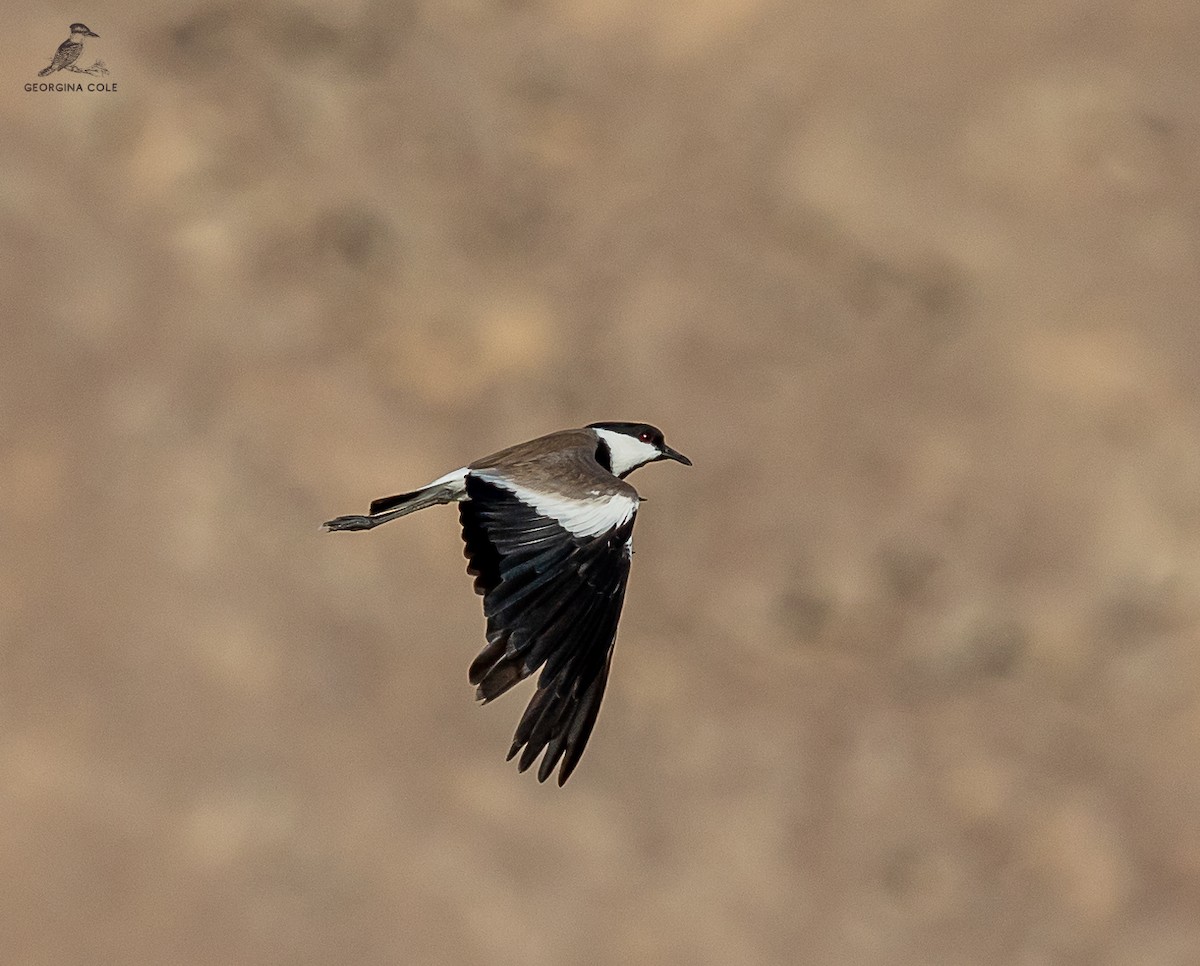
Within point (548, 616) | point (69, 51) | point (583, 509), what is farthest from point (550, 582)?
point (69, 51)

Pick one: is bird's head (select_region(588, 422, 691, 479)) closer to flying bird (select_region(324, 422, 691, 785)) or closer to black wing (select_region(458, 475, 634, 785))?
flying bird (select_region(324, 422, 691, 785))

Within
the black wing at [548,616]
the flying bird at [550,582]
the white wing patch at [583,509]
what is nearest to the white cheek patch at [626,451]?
the flying bird at [550,582]

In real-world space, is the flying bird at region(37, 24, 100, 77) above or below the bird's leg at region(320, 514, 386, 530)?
above

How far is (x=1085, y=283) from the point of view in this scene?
12.1 metres

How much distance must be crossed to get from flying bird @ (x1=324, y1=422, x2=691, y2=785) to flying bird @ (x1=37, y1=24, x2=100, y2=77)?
714 centimetres

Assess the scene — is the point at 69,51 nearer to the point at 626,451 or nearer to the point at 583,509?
the point at 626,451

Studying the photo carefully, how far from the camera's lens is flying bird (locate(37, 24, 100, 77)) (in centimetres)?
1323

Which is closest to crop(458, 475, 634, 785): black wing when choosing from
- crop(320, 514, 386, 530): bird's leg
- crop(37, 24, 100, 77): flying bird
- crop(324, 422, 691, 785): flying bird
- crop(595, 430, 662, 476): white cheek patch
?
crop(324, 422, 691, 785): flying bird

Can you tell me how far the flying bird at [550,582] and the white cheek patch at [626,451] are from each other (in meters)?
1.00

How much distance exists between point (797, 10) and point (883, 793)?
5.78 m

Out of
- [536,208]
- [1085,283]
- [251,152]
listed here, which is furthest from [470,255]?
[1085,283]

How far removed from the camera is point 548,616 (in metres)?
6.59

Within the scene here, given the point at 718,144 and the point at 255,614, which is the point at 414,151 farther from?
the point at 255,614

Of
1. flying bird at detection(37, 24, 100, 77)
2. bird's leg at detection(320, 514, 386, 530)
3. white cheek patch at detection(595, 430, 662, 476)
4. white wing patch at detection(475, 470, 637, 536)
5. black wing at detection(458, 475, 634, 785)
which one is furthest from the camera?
flying bird at detection(37, 24, 100, 77)
